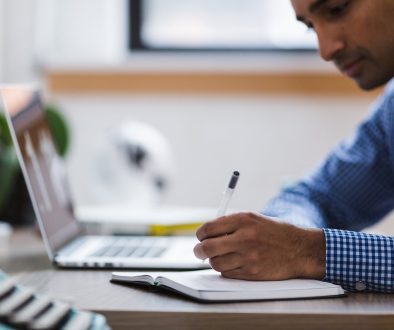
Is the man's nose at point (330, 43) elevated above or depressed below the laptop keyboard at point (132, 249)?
above

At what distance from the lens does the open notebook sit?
35.7 inches

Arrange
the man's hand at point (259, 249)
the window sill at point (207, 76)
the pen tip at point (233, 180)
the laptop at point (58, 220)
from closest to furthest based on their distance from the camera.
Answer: the man's hand at point (259, 249), the pen tip at point (233, 180), the laptop at point (58, 220), the window sill at point (207, 76)

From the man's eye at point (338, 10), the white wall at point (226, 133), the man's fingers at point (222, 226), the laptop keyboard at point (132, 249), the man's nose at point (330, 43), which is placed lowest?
the white wall at point (226, 133)

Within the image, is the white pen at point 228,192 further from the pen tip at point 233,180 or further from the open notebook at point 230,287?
the open notebook at point 230,287

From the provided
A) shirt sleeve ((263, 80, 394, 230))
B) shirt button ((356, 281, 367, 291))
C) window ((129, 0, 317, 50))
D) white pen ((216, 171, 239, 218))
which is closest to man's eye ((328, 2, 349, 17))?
shirt sleeve ((263, 80, 394, 230))

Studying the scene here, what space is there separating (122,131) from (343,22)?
95cm

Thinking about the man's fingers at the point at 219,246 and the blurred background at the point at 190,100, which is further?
the blurred background at the point at 190,100

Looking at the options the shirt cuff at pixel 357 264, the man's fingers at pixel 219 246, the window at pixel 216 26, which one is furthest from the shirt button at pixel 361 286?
the window at pixel 216 26

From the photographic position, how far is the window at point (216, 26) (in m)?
2.96

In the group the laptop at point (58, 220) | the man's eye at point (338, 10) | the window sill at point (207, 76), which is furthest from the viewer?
the window sill at point (207, 76)

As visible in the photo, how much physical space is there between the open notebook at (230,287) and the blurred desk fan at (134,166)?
118 cm

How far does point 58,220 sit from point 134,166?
32.8 inches

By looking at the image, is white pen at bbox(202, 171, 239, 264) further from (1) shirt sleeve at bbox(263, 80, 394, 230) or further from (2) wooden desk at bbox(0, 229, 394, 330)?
(1) shirt sleeve at bbox(263, 80, 394, 230)

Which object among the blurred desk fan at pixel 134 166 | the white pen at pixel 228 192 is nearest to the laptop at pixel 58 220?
the white pen at pixel 228 192
